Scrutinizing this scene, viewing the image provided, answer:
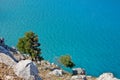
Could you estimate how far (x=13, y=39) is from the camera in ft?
377

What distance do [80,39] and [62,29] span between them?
12.3 metres

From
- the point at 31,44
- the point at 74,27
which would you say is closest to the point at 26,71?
the point at 31,44

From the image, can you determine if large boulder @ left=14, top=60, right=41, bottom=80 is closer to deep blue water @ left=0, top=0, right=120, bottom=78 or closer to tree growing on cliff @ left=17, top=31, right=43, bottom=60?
tree growing on cliff @ left=17, top=31, right=43, bottom=60

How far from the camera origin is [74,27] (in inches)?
5276

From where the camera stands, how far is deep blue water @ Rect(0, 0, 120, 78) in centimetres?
10538

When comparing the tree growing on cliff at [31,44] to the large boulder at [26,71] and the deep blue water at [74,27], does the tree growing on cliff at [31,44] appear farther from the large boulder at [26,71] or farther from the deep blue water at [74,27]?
the large boulder at [26,71]

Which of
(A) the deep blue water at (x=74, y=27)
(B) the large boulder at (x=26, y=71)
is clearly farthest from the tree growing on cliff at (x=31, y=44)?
(B) the large boulder at (x=26, y=71)

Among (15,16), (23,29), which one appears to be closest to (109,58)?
(23,29)

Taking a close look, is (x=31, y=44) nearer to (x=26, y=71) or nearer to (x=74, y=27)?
(x=26, y=71)

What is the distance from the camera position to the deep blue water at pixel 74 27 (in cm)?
10538

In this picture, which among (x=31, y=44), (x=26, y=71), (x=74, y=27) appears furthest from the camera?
(x=74, y=27)

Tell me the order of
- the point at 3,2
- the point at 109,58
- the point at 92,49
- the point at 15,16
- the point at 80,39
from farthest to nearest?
the point at 3,2 < the point at 15,16 < the point at 80,39 < the point at 92,49 < the point at 109,58

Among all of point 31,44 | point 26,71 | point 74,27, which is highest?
point 74,27

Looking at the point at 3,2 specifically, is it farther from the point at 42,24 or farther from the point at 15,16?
the point at 42,24
